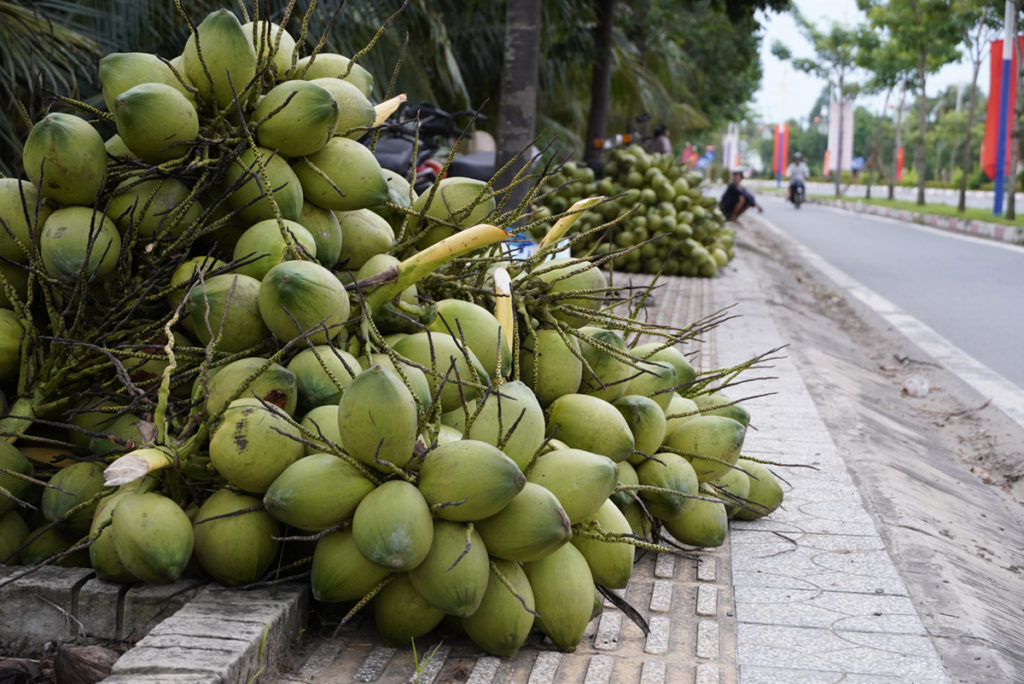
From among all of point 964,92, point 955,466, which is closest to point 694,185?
point 955,466

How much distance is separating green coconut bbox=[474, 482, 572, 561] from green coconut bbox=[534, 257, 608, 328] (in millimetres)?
794

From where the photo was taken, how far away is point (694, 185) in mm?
10344

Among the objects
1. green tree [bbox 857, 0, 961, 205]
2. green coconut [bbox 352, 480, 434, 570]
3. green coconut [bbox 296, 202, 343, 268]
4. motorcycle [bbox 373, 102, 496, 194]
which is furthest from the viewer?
green tree [bbox 857, 0, 961, 205]

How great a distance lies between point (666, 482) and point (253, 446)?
3.51ft

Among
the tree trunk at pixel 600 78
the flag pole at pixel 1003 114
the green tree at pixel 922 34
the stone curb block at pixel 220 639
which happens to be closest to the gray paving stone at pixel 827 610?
the stone curb block at pixel 220 639

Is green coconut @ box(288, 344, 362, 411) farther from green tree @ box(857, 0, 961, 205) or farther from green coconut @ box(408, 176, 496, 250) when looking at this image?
green tree @ box(857, 0, 961, 205)

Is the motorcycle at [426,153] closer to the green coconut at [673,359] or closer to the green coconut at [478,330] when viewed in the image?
the green coconut at [673,359]

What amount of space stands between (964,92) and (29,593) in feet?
251

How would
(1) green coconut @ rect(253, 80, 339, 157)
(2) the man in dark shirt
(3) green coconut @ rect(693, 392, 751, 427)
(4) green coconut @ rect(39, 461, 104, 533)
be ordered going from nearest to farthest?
(4) green coconut @ rect(39, 461, 104, 533), (1) green coconut @ rect(253, 80, 339, 157), (3) green coconut @ rect(693, 392, 751, 427), (2) the man in dark shirt

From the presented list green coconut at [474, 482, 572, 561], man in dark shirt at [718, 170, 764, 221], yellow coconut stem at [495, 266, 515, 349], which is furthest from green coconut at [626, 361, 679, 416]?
man in dark shirt at [718, 170, 764, 221]

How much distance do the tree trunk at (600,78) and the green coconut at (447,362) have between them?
351 inches

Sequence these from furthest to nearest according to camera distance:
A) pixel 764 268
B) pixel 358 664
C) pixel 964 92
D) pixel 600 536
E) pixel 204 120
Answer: pixel 964 92 → pixel 764 268 → pixel 204 120 → pixel 600 536 → pixel 358 664

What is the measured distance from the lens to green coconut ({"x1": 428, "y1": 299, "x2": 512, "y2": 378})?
238 cm

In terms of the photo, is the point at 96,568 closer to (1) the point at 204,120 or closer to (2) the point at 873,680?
(1) the point at 204,120
